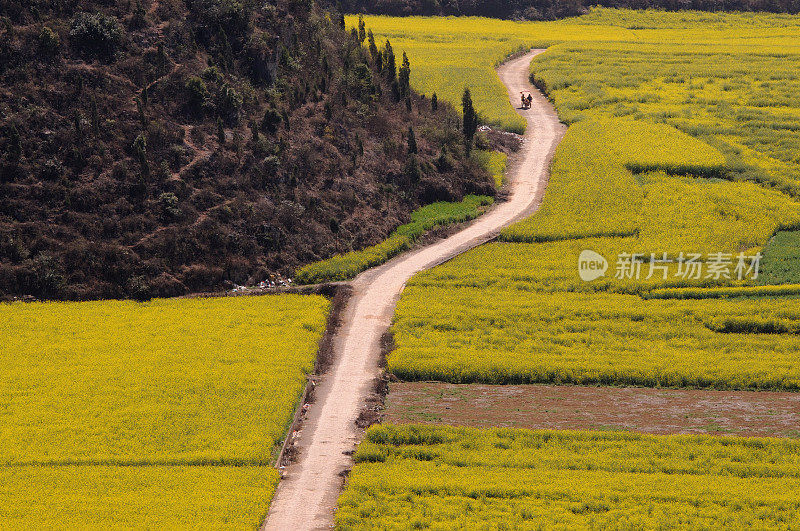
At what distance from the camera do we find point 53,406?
40.6 meters

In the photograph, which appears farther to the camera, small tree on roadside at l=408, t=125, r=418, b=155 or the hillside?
small tree on roadside at l=408, t=125, r=418, b=155

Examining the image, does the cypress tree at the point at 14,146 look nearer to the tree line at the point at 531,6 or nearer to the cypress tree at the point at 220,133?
the cypress tree at the point at 220,133

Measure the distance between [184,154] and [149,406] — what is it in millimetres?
26186

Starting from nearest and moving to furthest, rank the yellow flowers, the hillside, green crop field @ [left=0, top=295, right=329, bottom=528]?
1. green crop field @ [left=0, top=295, right=329, bottom=528]
2. the yellow flowers
3. the hillside

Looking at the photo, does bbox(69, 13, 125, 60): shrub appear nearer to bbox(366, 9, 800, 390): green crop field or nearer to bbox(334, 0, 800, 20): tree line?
bbox(366, 9, 800, 390): green crop field

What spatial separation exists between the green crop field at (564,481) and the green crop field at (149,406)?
17.5 feet

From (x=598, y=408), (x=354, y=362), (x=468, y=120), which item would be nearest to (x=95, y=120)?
(x=354, y=362)

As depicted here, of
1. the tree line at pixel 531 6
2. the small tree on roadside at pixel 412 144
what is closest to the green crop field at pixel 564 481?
the small tree on roadside at pixel 412 144

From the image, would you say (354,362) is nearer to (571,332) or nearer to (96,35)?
(571,332)

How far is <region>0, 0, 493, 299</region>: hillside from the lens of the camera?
5491 centimetres

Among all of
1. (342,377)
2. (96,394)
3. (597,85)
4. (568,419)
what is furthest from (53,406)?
(597,85)

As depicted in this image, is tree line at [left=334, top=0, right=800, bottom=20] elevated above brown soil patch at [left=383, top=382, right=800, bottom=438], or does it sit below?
above

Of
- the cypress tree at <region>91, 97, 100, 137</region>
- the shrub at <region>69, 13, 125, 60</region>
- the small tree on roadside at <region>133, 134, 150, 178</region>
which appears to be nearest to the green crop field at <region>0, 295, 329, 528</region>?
the small tree on roadside at <region>133, 134, 150, 178</region>

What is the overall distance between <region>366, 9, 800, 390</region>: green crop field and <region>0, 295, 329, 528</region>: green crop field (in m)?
8.55
